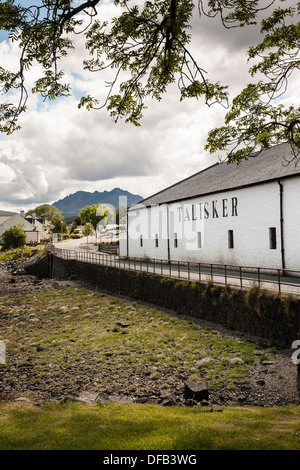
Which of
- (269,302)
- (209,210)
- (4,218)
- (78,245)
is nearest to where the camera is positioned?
(269,302)

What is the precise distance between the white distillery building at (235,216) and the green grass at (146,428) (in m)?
12.9

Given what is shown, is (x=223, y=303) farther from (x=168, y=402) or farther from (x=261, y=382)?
(x=168, y=402)

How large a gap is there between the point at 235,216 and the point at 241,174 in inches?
130

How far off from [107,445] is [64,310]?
1683 centimetres

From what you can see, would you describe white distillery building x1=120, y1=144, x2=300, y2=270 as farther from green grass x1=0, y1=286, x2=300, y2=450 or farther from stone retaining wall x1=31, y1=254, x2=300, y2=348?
green grass x1=0, y1=286, x2=300, y2=450

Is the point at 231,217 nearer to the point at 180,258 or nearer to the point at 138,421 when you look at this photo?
the point at 180,258

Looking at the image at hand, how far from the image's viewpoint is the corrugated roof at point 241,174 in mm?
19797

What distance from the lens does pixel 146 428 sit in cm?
558

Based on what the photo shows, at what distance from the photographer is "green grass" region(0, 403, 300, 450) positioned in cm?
485

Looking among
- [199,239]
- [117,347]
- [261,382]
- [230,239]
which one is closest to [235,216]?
[230,239]

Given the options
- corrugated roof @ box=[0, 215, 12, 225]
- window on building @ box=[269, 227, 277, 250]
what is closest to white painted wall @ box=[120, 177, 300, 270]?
window on building @ box=[269, 227, 277, 250]

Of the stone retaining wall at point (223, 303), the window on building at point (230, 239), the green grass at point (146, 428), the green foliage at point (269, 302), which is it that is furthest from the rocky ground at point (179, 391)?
the window on building at point (230, 239)

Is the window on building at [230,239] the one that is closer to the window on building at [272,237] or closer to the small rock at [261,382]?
the window on building at [272,237]

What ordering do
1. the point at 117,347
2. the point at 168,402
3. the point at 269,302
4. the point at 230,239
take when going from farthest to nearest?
the point at 230,239 < the point at 117,347 < the point at 269,302 < the point at 168,402
